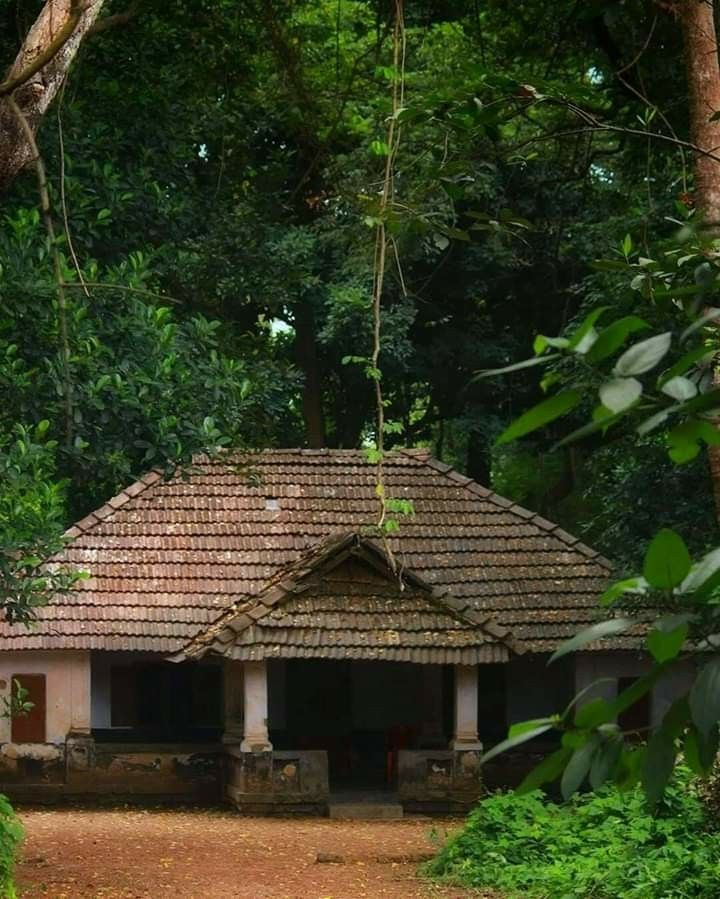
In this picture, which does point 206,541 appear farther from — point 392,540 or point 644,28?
point 644,28

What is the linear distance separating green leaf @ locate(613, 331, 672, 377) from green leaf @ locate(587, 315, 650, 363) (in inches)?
0.6

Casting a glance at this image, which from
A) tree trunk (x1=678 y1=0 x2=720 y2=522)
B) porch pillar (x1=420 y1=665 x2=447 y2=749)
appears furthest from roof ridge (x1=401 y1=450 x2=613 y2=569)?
tree trunk (x1=678 y1=0 x2=720 y2=522)

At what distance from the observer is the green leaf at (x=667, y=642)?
1312 mm

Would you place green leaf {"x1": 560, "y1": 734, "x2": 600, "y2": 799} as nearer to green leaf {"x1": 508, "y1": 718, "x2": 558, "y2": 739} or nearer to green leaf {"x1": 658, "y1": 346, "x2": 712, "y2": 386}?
green leaf {"x1": 508, "y1": 718, "x2": 558, "y2": 739}

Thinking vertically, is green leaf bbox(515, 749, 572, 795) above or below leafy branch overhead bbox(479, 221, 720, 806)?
below

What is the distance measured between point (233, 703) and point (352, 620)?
197 centimetres

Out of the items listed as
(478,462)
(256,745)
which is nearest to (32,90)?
(256,745)

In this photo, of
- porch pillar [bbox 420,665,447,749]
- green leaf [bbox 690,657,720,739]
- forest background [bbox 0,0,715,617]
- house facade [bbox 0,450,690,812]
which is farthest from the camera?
porch pillar [bbox 420,665,447,749]

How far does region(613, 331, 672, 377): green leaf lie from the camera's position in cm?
135

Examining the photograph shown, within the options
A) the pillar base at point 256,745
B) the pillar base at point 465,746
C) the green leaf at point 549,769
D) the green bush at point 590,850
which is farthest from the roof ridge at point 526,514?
the green leaf at point 549,769

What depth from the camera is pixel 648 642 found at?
135 centimetres

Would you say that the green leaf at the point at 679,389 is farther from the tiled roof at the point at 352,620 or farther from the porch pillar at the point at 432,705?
the porch pillar at the point at 432,705

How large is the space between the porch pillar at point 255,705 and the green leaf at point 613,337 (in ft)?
54.1

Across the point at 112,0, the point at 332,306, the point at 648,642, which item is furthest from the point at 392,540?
the point at 648,642
